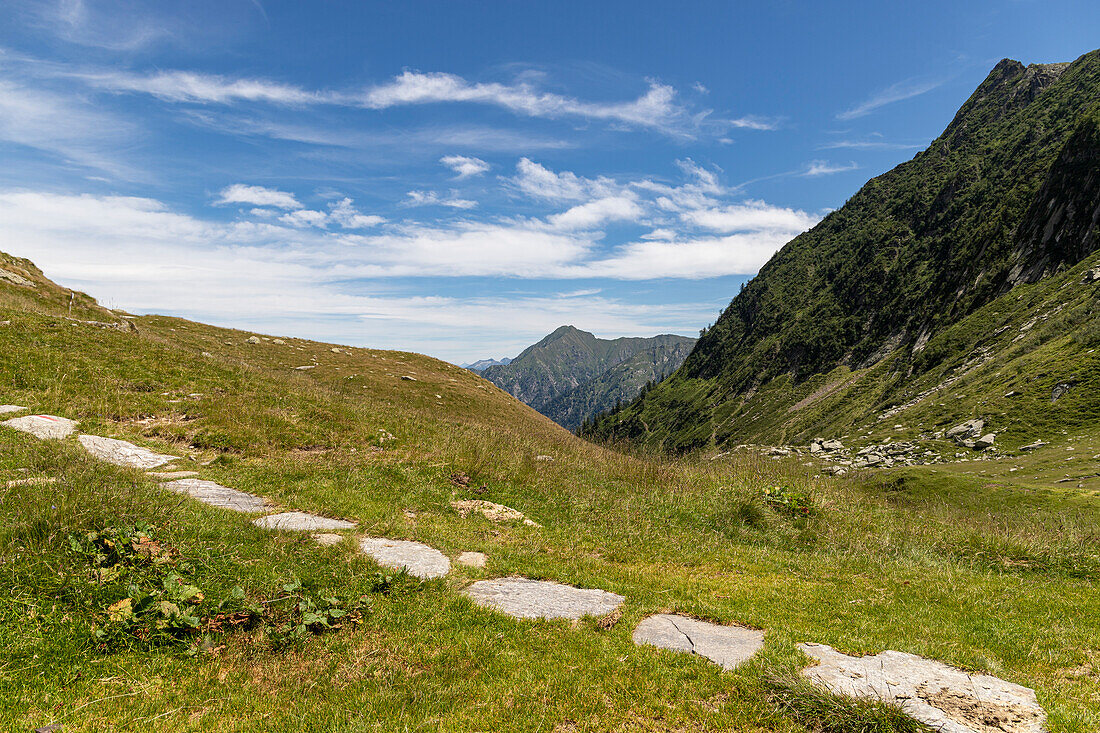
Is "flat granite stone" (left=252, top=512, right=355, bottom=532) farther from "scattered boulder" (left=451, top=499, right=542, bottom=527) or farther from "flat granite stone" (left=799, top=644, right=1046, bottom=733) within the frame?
"flat granite stone" (left=799, top=644, right=1046, bottom=733)

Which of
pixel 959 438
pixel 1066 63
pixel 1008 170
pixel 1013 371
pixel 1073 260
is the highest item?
pixel 1066 63

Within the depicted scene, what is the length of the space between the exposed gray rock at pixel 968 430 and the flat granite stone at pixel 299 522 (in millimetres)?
54849

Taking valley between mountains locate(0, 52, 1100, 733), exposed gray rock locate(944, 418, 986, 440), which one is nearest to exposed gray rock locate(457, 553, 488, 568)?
valley between mountains locate(0, 52, 1100, 733)

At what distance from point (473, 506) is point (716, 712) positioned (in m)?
8.55

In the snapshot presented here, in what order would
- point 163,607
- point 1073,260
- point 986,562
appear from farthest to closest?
point 1073,260, point 986,562, point 163,607

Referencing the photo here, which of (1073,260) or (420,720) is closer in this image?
(420,720)

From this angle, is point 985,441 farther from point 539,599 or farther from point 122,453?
point 122,453

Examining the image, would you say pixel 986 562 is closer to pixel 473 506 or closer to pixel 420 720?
pixel 473 506

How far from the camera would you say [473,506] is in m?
12.4

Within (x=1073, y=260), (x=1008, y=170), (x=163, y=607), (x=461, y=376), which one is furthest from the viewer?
(x=1008, y=170)

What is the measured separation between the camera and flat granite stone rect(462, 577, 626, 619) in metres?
6.91

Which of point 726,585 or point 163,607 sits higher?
point 163,607

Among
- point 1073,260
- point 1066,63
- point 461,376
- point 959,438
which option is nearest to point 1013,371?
point 959,438

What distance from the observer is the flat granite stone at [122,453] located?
11336mm
